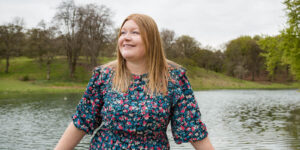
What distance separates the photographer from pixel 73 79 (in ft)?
128

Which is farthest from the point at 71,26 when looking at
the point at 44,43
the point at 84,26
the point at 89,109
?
the point at 89,109

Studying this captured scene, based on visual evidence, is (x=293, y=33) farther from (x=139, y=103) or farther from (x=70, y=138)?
(x=70, y=138)

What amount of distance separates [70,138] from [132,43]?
693 mm

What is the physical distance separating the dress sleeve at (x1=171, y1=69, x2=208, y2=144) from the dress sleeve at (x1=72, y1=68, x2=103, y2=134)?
0.49 metres

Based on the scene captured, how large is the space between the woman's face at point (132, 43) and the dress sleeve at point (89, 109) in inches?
10.5

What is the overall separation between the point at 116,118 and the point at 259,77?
2936 inches

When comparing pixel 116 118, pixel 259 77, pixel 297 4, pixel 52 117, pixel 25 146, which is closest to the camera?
pixel 116 118

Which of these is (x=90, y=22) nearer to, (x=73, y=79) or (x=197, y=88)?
(x=73, y=79)

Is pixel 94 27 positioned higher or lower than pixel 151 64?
higher

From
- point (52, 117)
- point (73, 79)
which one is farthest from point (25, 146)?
point (73, 79)

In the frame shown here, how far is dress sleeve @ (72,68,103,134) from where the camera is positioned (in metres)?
1.91

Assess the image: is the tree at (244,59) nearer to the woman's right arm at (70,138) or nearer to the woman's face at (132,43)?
the woman's face at (132,43)

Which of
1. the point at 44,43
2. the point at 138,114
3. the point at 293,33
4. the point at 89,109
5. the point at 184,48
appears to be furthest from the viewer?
the point at 44,43

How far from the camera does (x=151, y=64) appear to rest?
1.95 m
